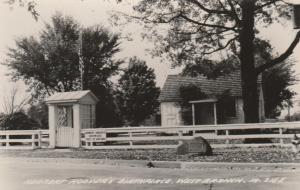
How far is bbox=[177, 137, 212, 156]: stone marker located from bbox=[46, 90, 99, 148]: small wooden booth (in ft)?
20.3

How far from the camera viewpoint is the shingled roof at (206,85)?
33.8 m

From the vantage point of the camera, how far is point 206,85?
34.9 m

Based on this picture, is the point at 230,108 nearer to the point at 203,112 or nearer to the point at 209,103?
the point at 209,103

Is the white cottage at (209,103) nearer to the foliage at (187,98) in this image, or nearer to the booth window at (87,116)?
the foliage at (187,98)

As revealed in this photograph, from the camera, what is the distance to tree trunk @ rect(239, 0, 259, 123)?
67.6ft

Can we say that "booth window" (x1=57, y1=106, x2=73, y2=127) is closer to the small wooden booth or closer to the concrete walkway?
the small wooden booth

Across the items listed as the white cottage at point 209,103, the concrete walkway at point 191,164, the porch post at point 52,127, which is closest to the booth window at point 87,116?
the porch post at point 52,127

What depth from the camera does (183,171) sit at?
12.3m

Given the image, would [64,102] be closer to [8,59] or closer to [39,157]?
[39,157]

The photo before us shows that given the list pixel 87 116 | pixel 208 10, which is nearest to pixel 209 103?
pixel 87 116

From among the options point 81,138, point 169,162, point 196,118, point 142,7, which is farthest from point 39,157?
point 196,118

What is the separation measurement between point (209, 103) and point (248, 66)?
12999mm

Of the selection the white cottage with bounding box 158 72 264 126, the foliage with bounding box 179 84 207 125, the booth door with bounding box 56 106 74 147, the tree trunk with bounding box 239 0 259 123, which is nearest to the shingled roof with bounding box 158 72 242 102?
the white cottage with bounding box 158 72 264 126

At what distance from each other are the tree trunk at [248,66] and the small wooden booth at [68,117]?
633 cm
